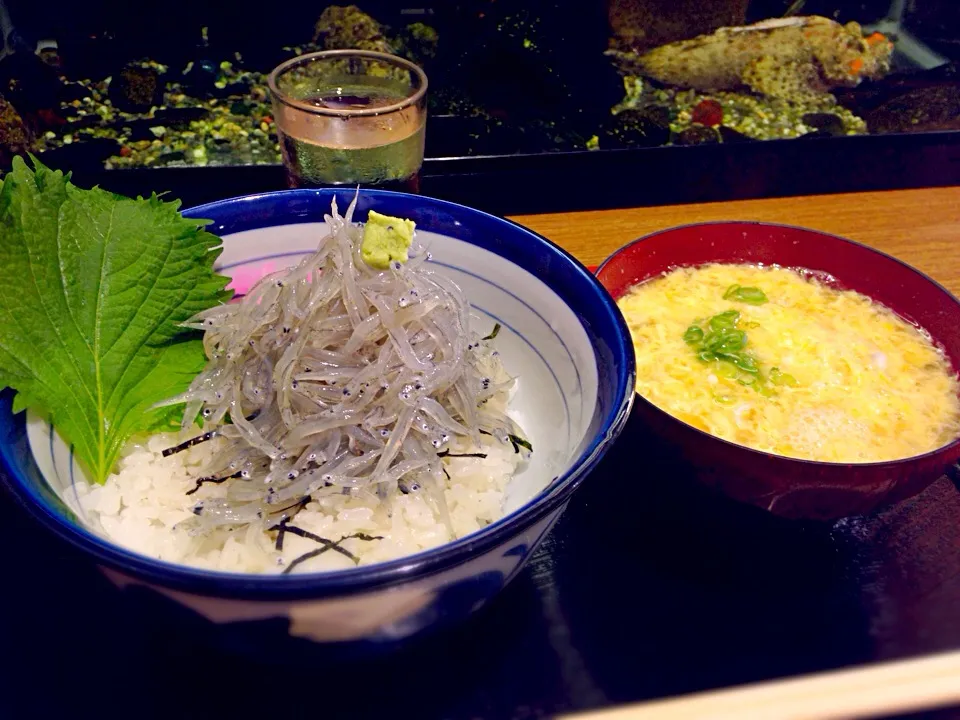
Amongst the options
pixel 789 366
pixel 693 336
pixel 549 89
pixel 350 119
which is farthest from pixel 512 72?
pixel 789 366

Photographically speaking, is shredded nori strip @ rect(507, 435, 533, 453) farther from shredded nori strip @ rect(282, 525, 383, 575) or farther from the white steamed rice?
shredded nori strip @ rect(282, 525, 383, 575)

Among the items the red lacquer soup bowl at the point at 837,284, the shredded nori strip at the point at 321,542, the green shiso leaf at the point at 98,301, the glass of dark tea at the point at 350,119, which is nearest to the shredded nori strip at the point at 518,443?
the red lacquer soup bowl at the point at 837,284

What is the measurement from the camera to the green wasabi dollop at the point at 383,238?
139 cm

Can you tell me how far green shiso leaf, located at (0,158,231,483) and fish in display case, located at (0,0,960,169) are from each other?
155 centimetres

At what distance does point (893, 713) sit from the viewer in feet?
3.75

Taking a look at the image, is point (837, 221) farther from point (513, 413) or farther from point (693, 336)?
point (513, 413)

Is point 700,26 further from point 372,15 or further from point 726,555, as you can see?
point 726,555

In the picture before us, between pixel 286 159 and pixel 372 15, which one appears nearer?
pixel 286 159

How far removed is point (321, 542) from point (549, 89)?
2594 mm

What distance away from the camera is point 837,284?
6.36 feet

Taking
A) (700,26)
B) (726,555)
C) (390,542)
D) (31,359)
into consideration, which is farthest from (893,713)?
(700,26)

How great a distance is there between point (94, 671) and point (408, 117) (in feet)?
5.04

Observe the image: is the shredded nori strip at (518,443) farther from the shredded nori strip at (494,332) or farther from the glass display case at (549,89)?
the glass display case at (549,89)

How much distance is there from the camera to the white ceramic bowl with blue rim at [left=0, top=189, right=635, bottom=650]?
88cm
